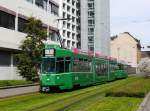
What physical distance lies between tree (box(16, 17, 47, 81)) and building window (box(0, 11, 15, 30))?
1973mm

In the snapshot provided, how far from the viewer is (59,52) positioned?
30969 millimetres

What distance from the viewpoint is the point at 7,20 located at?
5256 cm

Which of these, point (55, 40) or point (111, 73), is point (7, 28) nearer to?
point (111, 73)

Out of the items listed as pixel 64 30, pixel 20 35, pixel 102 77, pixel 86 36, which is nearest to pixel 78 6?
pixel 86 36

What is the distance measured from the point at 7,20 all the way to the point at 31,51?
490 centimetres

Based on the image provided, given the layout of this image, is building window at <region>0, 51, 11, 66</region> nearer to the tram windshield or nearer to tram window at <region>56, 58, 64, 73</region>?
the tram windshield

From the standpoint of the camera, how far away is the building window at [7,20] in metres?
50.9

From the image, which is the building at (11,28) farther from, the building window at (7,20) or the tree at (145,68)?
the tree at (145,68)

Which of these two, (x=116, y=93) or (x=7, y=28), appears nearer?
(x=116, y=93)

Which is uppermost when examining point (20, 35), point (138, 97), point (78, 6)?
point (78, 6)

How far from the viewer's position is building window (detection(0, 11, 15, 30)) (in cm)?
5094

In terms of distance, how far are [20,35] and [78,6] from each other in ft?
247

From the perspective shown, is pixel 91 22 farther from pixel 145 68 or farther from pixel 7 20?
pixel 7 20

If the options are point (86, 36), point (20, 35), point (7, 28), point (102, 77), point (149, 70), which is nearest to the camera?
point (102, 77)
